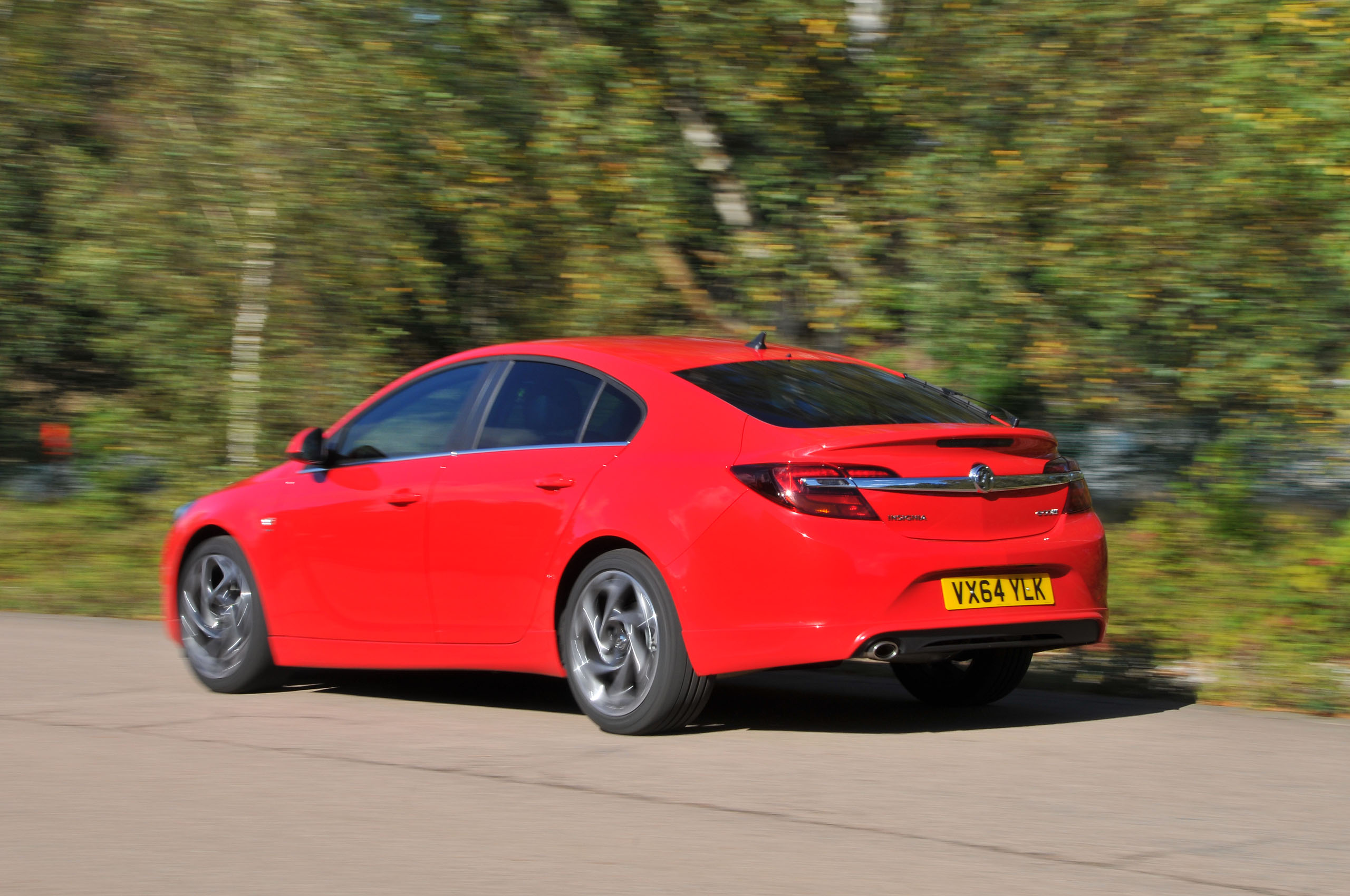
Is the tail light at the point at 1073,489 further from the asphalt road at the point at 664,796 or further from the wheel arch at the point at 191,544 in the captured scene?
the wheel arch at the point at 191,544

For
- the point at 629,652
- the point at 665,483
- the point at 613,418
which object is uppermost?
the point at 613,418

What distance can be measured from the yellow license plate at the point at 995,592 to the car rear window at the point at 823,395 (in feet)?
2.27

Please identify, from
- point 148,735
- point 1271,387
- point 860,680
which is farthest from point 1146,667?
point 148,735

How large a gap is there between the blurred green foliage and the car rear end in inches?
96.9

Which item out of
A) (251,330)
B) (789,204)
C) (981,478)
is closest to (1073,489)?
(981,478)

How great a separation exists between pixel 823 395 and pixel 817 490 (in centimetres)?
74

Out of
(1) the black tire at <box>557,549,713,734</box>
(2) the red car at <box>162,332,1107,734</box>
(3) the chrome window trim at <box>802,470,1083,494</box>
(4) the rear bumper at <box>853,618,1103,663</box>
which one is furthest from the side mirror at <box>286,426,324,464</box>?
(4) the rear bumper at <box>853,618,1103,663</box>

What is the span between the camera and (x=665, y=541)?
20.1 ft

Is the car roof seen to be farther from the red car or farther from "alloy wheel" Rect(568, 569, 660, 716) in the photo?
"alloy wheel" Rect(568, 569, 660, 716)

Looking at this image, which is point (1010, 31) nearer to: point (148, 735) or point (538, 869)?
point (148, 735)

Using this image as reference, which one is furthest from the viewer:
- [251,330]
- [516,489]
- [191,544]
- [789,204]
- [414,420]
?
[251,330]

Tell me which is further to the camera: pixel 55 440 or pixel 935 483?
A: pixel 55 440

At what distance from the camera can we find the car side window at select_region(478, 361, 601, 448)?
6789 mm

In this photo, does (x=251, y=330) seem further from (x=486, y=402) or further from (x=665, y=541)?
(x=665, y=541)
